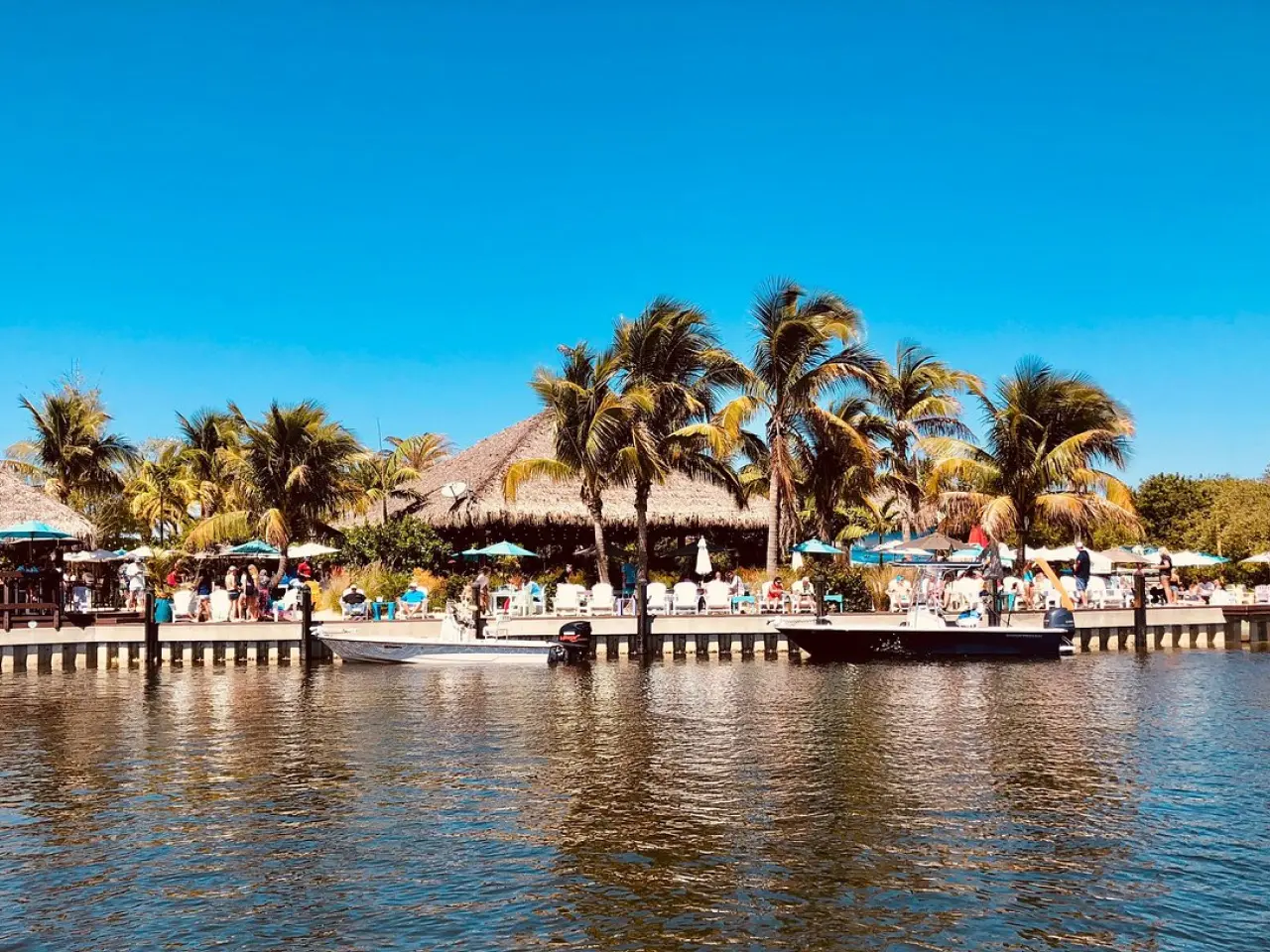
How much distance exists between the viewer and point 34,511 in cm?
3528

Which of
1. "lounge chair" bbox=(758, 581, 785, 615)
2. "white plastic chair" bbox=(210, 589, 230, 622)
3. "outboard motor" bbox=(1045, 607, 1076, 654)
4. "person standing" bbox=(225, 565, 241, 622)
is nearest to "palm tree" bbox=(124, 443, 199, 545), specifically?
"person standing" bbox=(225, 565, 241, 622)

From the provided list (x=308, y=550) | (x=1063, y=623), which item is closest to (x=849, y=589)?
(x=1063, y=623)

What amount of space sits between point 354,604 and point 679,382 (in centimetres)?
1347

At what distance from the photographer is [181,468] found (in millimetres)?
52656

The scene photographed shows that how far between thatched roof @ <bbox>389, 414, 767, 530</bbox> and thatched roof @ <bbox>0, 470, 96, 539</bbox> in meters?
11.0

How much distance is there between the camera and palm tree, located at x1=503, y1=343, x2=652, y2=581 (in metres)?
38.4

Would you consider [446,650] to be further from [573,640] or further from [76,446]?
[76,446]

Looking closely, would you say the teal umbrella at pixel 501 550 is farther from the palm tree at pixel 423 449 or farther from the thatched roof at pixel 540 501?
the palm tree at pixel 423 449

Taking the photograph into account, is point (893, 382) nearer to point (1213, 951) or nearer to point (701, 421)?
point (701, 421)

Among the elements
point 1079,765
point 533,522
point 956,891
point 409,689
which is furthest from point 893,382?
point 956,891

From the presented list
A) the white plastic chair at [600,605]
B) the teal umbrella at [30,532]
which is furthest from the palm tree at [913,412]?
the teal umbrella at [30,532]

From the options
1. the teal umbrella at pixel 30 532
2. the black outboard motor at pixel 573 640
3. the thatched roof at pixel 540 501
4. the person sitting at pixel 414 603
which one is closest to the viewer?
the black outboard motor at pixel 573 640

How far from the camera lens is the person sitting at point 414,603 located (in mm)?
34812

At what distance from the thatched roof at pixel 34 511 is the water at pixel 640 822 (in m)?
11.9
